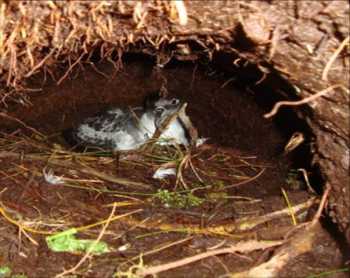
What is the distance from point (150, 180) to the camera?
383 centimetres


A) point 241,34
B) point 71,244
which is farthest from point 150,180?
point 241,34

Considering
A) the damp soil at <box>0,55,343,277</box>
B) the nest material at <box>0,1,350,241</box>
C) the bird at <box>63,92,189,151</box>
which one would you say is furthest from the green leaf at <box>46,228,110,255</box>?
the bird at <box>63,92,189,151</box>

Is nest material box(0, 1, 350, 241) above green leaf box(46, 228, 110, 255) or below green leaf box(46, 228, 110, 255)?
above

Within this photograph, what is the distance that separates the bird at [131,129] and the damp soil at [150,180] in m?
0.15

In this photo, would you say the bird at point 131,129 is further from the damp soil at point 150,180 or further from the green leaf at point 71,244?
the green leaf at point 71,244

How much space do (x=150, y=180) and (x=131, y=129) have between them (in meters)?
0.83

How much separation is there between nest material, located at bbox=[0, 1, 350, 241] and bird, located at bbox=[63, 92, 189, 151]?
1.87 meters

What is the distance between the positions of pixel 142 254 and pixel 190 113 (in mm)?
2516

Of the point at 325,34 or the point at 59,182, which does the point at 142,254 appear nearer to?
the point at 59,182

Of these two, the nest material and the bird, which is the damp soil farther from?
the nest material

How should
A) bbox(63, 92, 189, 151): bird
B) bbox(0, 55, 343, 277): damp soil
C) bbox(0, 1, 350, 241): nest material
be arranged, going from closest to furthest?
1. bbox(0, 1, 350, 241): nest material
2. bbox(0, 55, 343, 277): damp soil
3. bbox(63, 92, 189, 151): bird

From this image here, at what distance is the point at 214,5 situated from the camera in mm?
2154

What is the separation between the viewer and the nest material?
2.03m

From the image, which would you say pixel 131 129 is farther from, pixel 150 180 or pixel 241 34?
pixel 241 34
